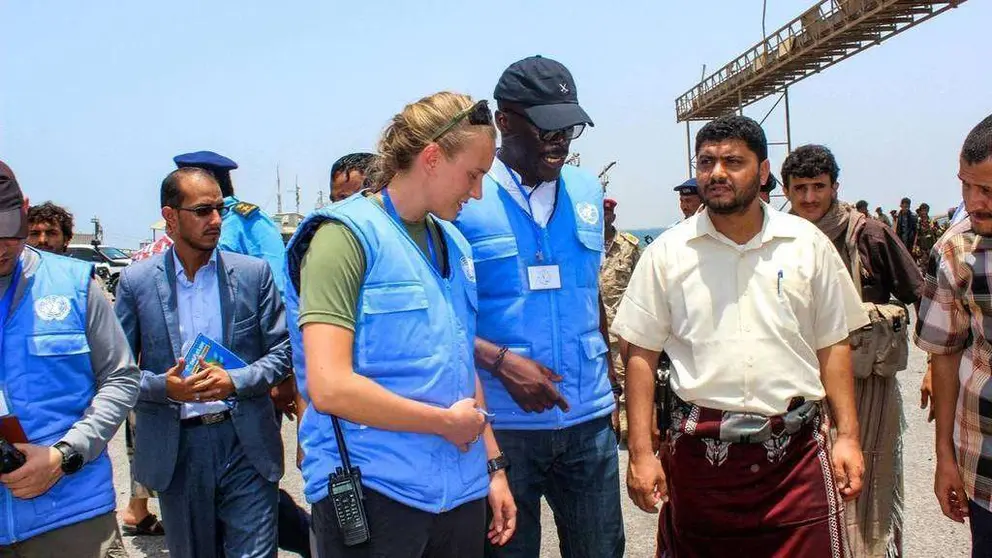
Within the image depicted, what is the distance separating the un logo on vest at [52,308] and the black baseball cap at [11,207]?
0.23m

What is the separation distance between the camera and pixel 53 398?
2551mm

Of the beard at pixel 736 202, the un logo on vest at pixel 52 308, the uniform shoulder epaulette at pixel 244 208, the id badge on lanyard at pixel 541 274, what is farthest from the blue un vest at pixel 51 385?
the beard at pixel 736 202

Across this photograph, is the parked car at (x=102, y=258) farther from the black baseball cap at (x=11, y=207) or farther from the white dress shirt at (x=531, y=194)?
the white dress shirt at (x=531, y=194)

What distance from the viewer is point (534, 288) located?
289cm

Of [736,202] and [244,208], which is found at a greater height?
[244,208]

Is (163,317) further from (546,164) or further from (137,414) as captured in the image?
(546,164)

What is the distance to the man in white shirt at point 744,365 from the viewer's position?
8.96ft

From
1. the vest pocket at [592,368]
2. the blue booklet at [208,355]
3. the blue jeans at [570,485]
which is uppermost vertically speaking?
the blue booklet at [208,355]

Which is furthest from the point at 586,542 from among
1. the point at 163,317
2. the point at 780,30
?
the point at 780,30

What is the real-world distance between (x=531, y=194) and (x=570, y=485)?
3.63 feet

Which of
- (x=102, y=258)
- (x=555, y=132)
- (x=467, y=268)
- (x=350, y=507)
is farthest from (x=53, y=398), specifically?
(x=102, y=258)

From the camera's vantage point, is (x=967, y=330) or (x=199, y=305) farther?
(x=199, y=305)

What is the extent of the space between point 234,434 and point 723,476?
1.90 meters

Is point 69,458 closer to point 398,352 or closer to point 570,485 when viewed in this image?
point 398,352
